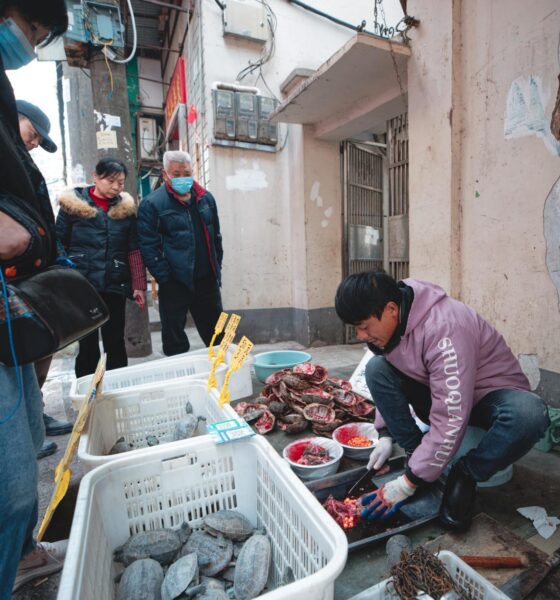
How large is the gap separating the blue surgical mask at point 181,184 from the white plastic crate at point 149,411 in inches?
74.6

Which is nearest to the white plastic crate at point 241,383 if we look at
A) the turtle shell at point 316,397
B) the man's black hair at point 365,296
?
the turtle shell at point 316,397

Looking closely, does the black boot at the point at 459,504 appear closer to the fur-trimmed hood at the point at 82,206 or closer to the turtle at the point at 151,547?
the turtle at the point at 151,547

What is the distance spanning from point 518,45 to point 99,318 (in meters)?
3.26

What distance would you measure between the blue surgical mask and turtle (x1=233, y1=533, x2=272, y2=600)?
2.84 m

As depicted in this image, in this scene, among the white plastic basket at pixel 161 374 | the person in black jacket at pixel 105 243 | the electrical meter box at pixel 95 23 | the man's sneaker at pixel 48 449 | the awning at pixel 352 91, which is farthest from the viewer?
the electrical meter box at pixel 95 23

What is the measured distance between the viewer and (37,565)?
5.02 ft

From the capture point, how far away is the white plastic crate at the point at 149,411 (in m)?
1.94

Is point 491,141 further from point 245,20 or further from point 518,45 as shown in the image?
point 245,20

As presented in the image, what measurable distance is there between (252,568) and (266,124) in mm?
5581

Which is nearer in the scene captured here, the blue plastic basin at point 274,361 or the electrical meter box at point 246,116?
the blue plastic basin at point 274,361

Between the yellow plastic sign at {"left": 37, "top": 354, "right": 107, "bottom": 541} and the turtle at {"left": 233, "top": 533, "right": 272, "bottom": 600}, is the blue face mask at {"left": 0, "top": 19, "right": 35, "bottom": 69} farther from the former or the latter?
the turtle at {"left": 233, "top": 533, "right": 272, "bottom": 600}

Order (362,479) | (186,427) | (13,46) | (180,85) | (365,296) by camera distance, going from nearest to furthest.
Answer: (13,46)
(365,296)
(186,427)
(362,479)
(180,85)

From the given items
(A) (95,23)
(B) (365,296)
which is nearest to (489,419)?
(B) (365,296)

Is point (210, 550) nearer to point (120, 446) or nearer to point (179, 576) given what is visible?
point (179, 576)
